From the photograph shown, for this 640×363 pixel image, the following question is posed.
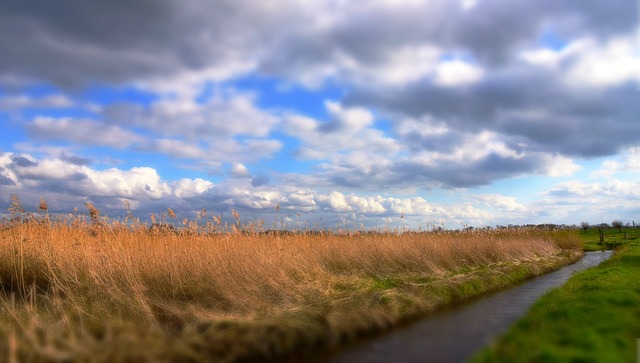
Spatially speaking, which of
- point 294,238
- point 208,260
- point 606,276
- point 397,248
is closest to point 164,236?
point 208,260

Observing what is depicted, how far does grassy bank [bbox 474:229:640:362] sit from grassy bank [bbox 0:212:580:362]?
3134 millimetres

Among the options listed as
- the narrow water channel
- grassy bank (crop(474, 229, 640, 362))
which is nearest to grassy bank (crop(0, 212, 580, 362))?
the narrow water channel

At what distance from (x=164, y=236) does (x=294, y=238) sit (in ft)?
17.8

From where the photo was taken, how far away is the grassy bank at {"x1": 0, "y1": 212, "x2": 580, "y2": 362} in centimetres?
718

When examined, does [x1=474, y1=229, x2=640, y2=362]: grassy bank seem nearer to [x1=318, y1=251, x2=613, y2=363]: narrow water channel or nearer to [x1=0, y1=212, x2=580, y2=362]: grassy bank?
[x1=318, y1=251, x2=613, y2=363]: narrow water channel

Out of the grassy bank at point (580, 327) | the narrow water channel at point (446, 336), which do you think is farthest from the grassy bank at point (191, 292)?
the grassy bank at point (580, 327)

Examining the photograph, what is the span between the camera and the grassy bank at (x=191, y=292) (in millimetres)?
7176

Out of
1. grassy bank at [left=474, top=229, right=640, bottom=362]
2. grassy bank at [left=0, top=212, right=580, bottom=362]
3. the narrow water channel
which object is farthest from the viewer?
the narrow water channel

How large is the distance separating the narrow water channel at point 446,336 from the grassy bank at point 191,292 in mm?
692

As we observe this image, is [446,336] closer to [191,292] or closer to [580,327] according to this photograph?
[580,327]

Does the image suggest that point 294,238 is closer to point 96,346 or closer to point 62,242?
point 62,242

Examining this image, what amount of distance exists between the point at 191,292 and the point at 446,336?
6591 mm

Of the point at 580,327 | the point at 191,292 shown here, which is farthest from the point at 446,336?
the point at 191,292

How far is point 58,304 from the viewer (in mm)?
9742
